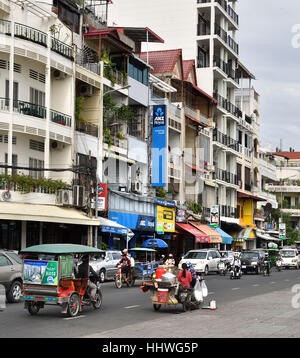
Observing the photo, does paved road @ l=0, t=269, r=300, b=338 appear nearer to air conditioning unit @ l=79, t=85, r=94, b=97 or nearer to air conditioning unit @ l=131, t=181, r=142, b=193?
air conditioning unit @ l=79, t=85, r=94, b=97

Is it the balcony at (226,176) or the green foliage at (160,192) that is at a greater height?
the balcony at (226,176)

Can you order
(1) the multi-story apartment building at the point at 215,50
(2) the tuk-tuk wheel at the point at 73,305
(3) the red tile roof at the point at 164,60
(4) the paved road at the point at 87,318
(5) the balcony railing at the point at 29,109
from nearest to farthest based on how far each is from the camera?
(4) the paved road at the point at 87,318 → (2) the tuk-tuk wheel at the point at 73,305 → (5) the balcony railing at the point at 29,109 → (3) the red tile roof at the point at 164,60 → (1) the multi-story apartment building at the point at 215,50

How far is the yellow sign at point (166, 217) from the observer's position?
4931 centimetres

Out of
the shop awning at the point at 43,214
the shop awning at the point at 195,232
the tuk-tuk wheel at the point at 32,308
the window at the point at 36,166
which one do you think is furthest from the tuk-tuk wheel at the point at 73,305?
the shop awning at the point at 195,232

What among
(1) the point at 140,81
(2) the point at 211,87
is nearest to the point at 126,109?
(1) the point at 140,81

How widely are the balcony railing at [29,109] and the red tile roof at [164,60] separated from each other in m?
20.0

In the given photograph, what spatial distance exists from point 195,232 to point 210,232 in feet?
15.1

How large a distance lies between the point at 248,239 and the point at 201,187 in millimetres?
20717

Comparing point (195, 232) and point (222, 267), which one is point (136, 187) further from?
point (195, 232)

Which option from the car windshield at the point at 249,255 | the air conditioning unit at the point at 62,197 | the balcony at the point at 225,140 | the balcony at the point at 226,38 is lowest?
the car windshield at the point at 249,255

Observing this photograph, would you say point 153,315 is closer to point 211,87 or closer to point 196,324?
point 196,324

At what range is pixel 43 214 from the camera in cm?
3256

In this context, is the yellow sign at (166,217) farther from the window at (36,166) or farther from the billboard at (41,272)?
the billboard at (41,272)

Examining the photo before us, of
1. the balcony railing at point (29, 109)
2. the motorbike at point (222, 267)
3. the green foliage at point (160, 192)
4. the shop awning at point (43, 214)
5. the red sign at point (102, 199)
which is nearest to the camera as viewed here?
the shop awning at point (43, 214)
